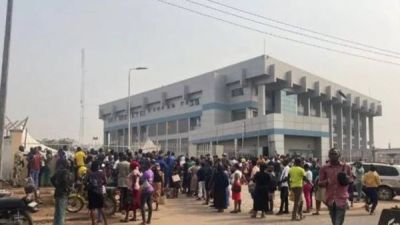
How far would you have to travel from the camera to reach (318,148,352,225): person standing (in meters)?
9.74

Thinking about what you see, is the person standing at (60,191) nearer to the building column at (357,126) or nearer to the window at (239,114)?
the window at (239,114)

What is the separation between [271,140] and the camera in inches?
2448

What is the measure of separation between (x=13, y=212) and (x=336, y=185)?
7004mm

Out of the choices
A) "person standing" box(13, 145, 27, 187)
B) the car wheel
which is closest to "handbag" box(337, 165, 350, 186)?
the car wheel

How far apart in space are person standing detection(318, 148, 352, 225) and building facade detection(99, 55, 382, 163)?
3616 cm

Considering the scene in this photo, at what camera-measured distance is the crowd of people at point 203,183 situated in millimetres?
10164

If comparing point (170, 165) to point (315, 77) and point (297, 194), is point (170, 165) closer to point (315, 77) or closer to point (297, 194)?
point (297, 194)

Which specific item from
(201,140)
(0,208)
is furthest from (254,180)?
(201,140)

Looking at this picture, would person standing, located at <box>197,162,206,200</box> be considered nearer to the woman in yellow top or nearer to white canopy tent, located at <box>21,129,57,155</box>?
the woman in yellow top

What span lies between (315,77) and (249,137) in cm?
1687

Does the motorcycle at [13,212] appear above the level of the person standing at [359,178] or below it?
below

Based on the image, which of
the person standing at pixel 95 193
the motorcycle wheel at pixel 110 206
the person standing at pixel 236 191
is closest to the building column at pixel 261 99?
the person standing at pixel 236 191

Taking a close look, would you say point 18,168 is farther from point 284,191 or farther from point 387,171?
point 387,171

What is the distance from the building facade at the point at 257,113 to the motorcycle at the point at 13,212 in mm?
33502
